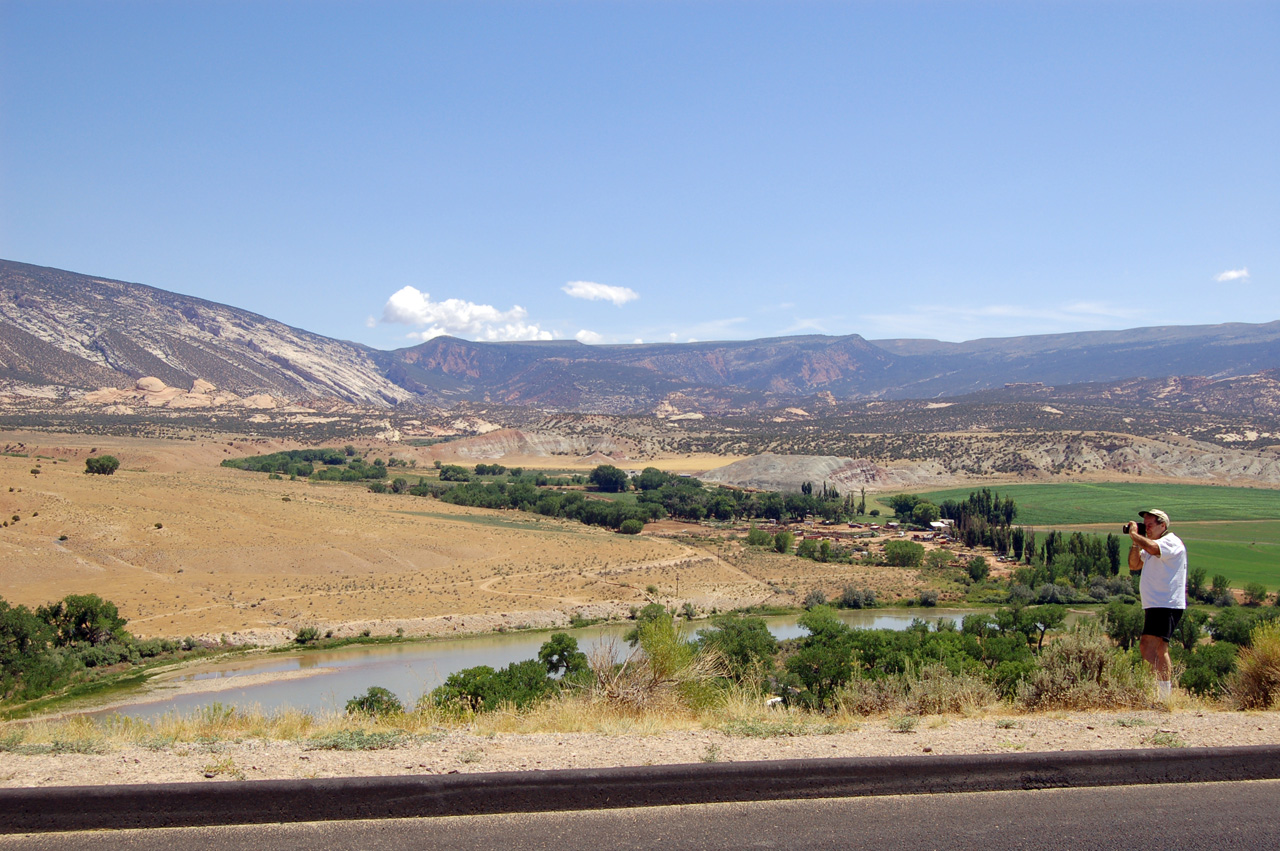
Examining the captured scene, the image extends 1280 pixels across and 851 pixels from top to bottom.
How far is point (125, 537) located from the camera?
5594 cm

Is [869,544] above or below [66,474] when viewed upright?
below

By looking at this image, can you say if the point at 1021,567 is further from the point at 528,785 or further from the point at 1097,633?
the point at 528,785

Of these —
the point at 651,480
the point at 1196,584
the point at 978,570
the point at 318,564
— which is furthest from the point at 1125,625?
the point at 651,480

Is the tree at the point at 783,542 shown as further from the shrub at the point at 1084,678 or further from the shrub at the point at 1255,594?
the shrub at the point at 1084,678

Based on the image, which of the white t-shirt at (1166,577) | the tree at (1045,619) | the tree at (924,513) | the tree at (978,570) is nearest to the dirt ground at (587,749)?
the white t-shirt at (1166,577)

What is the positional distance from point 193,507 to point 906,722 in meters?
68.7

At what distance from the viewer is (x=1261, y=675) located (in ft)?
29.4

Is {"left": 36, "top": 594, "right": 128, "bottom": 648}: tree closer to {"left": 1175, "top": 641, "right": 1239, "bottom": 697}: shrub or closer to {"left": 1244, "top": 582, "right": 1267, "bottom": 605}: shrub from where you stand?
{"left": 1175, "top": 641, "right": 1239, "bottom": 697}: shrub

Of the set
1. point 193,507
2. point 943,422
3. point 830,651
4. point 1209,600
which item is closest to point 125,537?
point 193,507

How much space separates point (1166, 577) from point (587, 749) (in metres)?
6.28

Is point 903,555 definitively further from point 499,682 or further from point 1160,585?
point 1160,585

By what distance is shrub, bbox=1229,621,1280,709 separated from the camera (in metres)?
8.80

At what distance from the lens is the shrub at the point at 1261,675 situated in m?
8.80

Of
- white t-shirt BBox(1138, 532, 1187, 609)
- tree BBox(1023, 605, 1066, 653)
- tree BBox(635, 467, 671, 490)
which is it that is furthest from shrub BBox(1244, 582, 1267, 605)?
tree BBox(635, 467, 671, 490)
